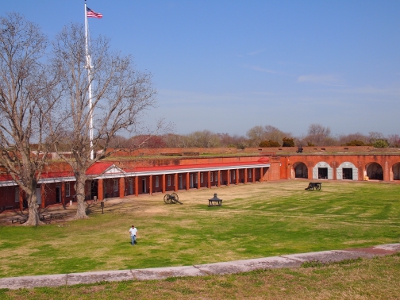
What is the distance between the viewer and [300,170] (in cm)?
5212

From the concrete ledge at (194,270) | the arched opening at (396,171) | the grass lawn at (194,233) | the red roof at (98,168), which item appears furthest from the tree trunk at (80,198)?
the arched opening at (396,171)

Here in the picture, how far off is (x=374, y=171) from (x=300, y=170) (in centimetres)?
878

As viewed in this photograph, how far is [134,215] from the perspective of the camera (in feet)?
74.6

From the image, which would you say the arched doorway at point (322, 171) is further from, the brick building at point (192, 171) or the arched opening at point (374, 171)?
the arched opening at point (374, 171)

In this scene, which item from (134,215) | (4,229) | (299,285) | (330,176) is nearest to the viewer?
(299,285)

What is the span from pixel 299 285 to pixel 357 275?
4.94ft

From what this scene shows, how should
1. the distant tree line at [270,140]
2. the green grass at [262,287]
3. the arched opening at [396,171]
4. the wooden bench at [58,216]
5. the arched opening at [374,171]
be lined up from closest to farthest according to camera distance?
the green grass at [262,287] → the wooden bench at [58,216] → the arched opening at [396,171] → the arched opening at [374,171] → the distant tree line at [270,140]

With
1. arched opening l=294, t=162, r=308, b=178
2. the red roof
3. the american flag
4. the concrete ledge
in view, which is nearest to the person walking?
the concrete ledge

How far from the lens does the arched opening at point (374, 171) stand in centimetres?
4584

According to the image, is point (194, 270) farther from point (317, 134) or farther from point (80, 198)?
point (317, 134)

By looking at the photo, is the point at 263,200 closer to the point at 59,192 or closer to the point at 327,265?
the point at 59,192

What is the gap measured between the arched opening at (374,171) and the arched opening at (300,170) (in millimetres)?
7437

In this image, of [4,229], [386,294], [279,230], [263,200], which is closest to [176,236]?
[279,230]

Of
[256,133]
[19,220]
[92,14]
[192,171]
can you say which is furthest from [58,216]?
[256,133]
